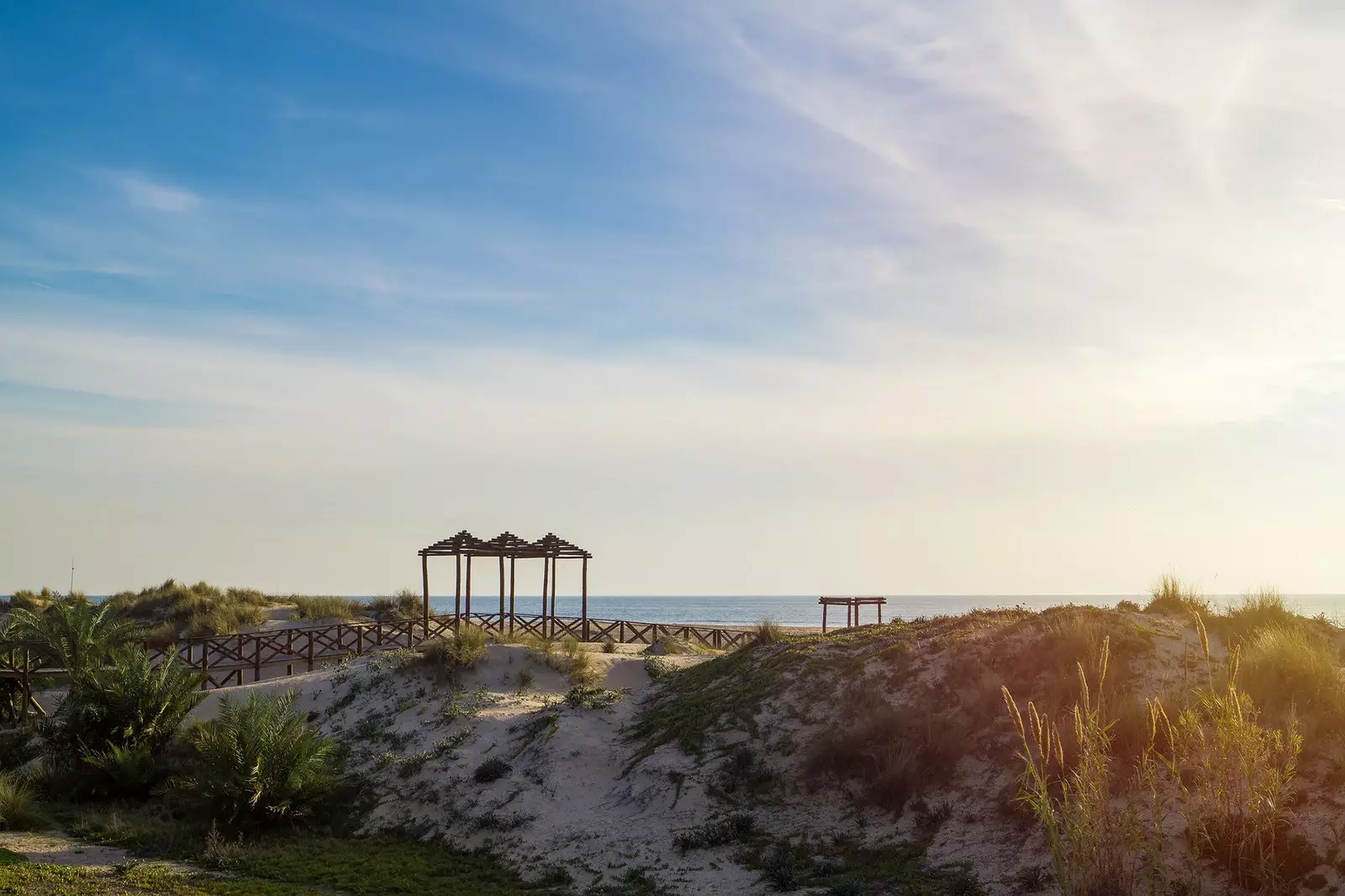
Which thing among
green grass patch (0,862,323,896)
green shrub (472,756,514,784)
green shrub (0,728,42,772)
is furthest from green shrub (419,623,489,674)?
green grass patch (0,862,323,896)

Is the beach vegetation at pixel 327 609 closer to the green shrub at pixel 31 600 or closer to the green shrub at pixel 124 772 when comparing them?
the green shrub at pixel 31 600

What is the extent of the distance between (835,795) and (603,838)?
385 cm

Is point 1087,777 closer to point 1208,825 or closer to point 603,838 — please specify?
point 1208,825

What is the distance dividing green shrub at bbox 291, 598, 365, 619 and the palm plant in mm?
15454

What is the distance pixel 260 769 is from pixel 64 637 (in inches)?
517

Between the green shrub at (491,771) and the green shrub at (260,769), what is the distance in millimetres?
2738

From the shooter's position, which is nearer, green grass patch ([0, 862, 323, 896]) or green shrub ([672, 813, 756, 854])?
green grass patch ([0, 862, 323, 896])

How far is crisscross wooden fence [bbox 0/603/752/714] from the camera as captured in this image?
25969 mm

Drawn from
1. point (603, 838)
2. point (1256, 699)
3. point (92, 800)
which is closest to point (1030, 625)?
point (1256, 699)

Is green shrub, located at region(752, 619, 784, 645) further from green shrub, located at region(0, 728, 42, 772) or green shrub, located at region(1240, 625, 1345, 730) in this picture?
green shrub, located at region(0, 728, 42, 772)

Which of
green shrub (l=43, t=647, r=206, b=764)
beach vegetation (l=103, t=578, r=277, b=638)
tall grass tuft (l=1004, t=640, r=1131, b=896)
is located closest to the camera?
tall grass tuft (l=1004, t=640, r=1131, b=896)

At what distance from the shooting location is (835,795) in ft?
49.1

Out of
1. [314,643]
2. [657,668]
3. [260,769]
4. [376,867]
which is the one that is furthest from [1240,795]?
[314,643]

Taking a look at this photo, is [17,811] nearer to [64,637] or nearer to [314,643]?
[64,637]
